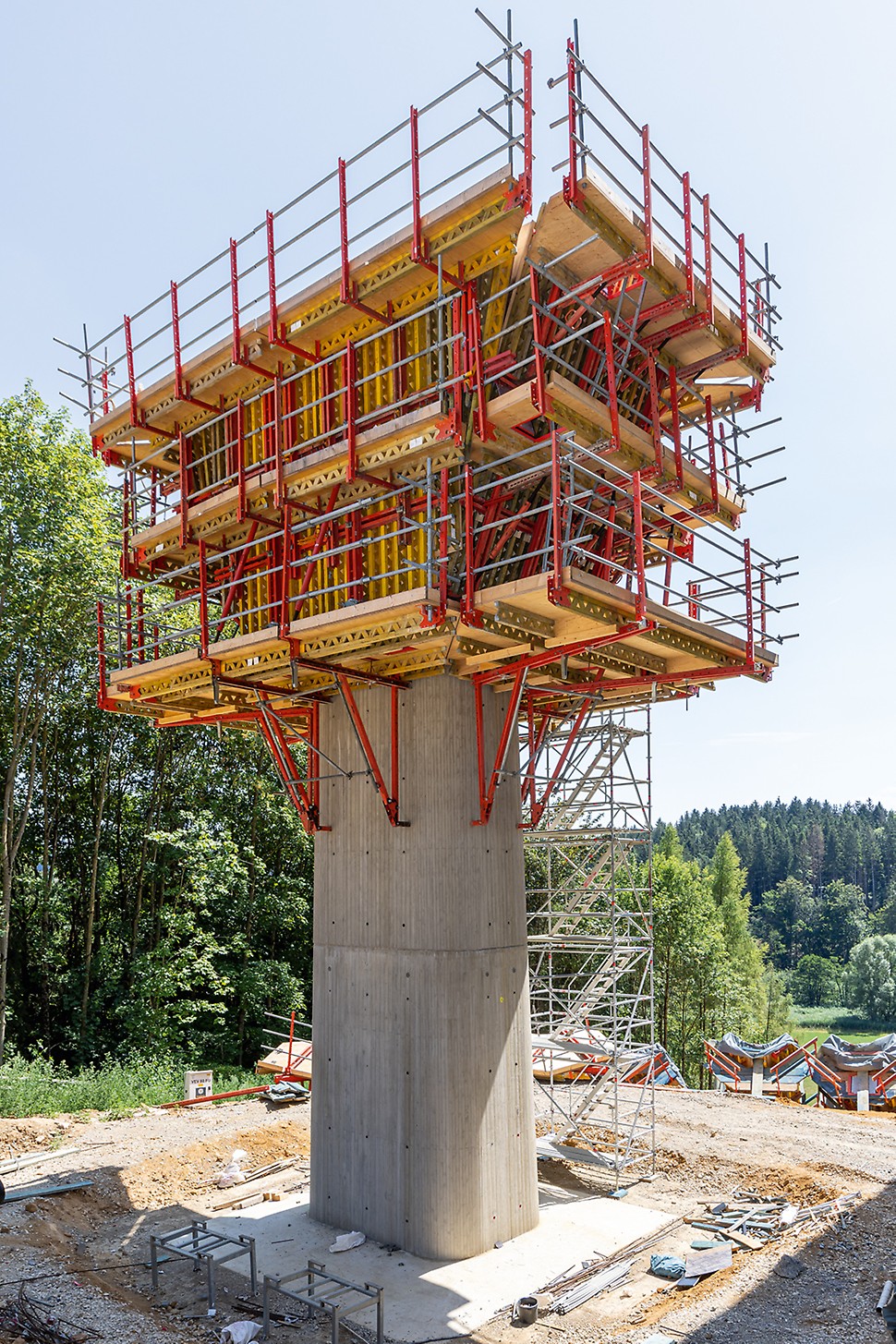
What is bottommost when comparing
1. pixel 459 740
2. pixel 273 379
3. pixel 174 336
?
pixel 459 740

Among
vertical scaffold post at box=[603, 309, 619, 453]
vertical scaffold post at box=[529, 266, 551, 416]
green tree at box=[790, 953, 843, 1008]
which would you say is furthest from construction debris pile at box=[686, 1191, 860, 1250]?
green tree at box=[790, 953, 843, 1008]

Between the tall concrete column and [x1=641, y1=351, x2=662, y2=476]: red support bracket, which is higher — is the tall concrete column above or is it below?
below

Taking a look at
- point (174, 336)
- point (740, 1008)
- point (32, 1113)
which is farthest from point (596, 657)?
point (740, 1008)

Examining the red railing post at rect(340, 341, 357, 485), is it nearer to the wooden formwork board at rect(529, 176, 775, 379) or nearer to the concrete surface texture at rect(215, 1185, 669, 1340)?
the wooden formwork board at rect(529, 176, 775, 379)

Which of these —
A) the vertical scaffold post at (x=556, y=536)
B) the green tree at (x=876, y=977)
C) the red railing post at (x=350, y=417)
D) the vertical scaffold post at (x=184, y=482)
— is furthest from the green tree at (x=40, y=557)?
the green tree at (x=876, y=977)

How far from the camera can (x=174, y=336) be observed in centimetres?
1564

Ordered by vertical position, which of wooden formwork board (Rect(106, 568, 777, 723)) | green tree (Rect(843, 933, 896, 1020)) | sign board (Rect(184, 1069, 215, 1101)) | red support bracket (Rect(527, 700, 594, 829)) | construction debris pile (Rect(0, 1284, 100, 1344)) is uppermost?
wooden formwork board (Rect(106, 568, 777, 723))

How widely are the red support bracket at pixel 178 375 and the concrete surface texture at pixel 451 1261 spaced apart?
12647 millimetres

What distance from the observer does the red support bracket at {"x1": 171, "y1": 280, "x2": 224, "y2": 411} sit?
15498 millimetres

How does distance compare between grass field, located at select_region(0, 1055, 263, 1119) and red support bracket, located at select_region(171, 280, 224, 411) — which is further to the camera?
grass field, located at select_region(0, 1055, 263, 1119)

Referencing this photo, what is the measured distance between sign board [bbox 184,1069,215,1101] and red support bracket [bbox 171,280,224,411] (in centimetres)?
1484

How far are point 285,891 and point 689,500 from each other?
80.9 ft

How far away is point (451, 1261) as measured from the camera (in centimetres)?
1255

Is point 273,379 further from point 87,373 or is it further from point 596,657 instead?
point 596,657
